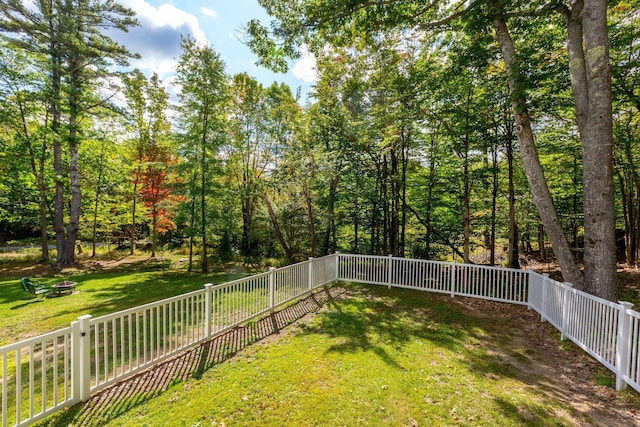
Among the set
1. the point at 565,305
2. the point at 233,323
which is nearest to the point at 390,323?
the point at 565,305

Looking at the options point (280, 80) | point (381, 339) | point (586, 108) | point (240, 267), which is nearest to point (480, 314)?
point (381, 339)

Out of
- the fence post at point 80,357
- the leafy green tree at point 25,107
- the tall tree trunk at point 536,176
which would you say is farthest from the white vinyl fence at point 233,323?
the leafy green tree at point 25,107

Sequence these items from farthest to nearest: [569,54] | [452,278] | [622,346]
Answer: [452,278] < [569,54] < [622,346]

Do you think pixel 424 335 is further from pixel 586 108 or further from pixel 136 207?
pixel 136 207

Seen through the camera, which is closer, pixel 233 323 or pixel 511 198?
pixel 233 323

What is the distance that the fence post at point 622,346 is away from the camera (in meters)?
3.19

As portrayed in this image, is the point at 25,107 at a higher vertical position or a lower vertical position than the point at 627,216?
higher

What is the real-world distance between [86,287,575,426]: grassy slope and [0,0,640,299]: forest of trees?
2.62 metres

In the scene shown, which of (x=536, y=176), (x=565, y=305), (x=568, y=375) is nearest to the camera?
(x=568, y=375)

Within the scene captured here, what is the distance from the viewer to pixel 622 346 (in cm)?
323

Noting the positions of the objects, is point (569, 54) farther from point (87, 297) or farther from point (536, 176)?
point (87, 297)

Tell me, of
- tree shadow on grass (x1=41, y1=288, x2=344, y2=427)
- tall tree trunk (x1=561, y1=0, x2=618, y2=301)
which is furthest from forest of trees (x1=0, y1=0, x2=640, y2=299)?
tree shadow on grass (x1=41, y1=288, x2=344, y2=427)

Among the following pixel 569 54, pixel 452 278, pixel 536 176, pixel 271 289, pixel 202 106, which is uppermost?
pixel 202 106

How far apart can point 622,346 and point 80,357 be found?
6177mm
